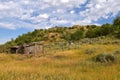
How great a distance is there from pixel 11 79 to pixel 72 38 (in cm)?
8398

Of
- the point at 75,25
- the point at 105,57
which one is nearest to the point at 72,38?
the point at 75,25

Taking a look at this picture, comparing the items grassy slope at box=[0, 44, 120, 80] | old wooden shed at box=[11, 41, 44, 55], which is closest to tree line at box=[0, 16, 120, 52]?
old wooden shed at box=[11, 41, 44, 55]

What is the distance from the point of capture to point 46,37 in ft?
354

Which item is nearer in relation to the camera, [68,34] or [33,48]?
[33,48]

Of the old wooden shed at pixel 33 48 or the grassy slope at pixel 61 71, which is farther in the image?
the old wooden shed at pixel 33 48

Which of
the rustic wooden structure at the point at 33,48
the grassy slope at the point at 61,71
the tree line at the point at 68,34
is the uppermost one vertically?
the tree line at the point at 68,34

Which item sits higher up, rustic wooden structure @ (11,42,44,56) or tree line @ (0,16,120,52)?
tree line @ (0,16,120,52)

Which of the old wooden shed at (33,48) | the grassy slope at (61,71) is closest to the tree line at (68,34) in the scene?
the old wooden shed at (33,48)

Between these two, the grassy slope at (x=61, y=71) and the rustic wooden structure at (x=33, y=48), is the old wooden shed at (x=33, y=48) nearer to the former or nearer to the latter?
the rustic wooden structure at (x=33, y=48)

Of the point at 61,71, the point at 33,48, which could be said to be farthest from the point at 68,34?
the point at 61,71

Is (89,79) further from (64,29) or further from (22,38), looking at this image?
(64,29)

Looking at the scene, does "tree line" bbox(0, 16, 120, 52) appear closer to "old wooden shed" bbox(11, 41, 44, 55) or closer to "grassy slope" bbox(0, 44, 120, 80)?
"old wooden shed" bbox(11, 41, 44, 55)

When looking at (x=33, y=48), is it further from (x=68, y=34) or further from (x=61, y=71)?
(x=68, y=34)

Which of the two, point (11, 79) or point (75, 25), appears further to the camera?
point (75, 25)
